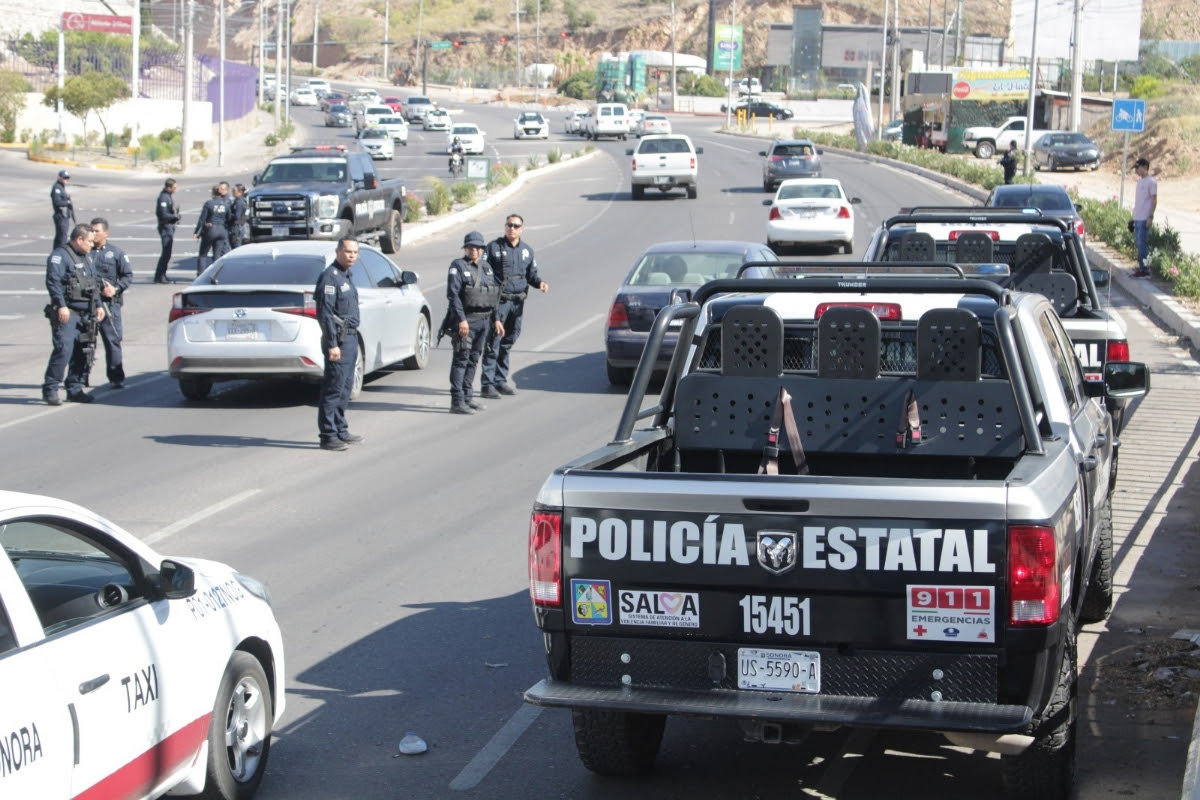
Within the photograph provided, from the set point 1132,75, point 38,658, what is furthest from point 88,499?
point 1132,75

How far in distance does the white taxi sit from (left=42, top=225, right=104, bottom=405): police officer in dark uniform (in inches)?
397

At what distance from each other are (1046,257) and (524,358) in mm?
7889

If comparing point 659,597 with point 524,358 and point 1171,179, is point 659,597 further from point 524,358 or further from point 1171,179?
point 1171,179

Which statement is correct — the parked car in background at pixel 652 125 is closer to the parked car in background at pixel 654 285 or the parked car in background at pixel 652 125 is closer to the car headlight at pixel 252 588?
the parked car in background at pixel 654 285

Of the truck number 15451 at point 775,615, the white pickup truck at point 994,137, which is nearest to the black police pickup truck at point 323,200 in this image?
the truck number 15451 at point 775,615

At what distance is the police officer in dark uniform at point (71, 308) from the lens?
15.1 meters

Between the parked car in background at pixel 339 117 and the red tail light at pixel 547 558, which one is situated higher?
the parked car in background at pixel 339 117

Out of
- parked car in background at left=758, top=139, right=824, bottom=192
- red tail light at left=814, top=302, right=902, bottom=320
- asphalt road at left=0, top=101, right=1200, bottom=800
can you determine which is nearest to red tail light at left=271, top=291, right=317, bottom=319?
asphalt road at left=0, top=101, right=1200, bottom=800

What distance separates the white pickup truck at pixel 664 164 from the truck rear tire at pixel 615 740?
3731 cm

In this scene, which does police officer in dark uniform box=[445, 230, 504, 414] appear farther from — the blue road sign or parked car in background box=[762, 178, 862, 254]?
the blue road sign

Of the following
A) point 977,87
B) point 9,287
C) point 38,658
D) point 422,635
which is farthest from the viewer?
point 977,87

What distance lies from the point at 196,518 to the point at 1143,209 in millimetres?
19149

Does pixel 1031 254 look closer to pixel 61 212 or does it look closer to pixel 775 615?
pixel 775 615

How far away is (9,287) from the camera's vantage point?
2555 cm
